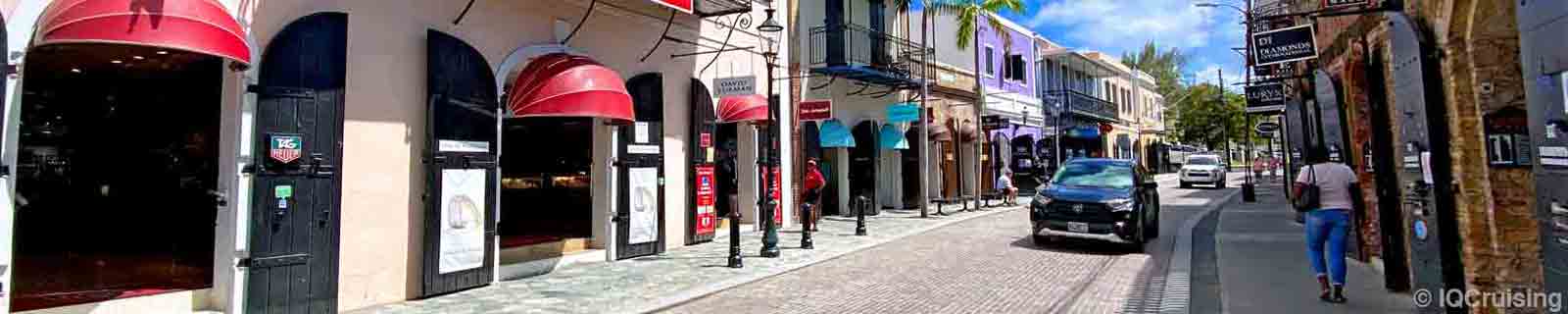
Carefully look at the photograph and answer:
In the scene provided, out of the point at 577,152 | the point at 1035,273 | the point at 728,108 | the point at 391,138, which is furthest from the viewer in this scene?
the point at 728,108

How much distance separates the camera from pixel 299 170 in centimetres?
661

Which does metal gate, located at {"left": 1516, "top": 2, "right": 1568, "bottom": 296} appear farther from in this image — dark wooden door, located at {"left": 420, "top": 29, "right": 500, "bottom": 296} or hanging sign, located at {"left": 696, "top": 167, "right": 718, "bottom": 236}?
hanging sign, located at {"left": 696, "top": 167, "right": 718, "bottom": 236}

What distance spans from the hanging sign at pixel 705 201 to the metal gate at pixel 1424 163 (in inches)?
349

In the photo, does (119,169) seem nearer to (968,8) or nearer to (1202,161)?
(968,8)

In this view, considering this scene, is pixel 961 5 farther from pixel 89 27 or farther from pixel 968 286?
pixel 89 27

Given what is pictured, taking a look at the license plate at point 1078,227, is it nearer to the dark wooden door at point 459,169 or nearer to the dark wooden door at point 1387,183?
the dark wooden door at point 1387,183

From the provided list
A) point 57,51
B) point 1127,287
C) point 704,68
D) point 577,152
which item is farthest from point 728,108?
point 57,51

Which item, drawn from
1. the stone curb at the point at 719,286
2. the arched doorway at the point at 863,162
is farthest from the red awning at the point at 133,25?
the arched doorway at the point at 863,162

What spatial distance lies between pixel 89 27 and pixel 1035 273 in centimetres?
939

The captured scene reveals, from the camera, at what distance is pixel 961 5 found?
19.7m

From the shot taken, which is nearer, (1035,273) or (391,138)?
(391,138)

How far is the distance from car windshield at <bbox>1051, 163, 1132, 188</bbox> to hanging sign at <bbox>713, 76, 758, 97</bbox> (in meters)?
5.43

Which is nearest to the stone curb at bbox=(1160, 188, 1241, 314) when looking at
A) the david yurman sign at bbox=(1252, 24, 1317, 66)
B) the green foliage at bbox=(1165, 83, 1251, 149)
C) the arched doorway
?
the david yurman sign at bbox=(1252, 24, 1317, 66)

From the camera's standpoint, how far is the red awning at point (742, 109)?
12664 mm
